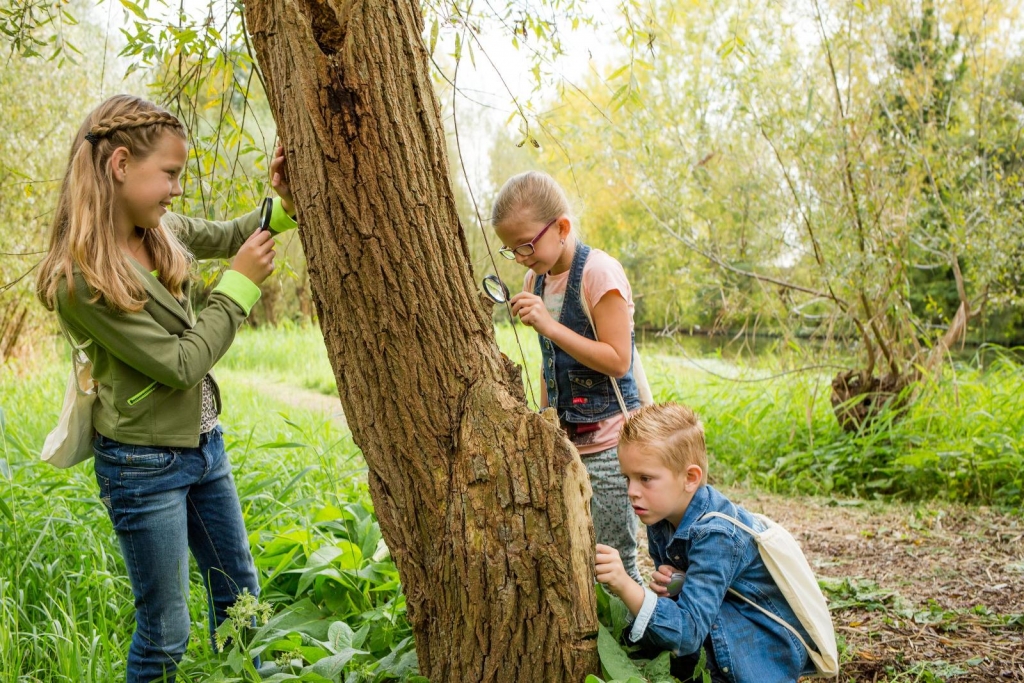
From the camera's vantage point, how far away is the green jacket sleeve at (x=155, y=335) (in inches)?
75.3

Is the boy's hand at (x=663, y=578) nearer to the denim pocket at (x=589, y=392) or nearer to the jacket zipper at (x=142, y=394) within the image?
the denim pocket at (x=589, y=392)

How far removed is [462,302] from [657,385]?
546cm

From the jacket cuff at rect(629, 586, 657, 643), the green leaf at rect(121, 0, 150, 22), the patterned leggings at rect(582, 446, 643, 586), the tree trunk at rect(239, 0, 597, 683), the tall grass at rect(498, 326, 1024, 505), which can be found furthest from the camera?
the tall grass at rect(498, 326, 1024, 505)

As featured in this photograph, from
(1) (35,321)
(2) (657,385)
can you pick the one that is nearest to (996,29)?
(2) (657,385)

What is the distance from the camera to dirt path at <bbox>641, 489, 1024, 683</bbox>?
8.50ft

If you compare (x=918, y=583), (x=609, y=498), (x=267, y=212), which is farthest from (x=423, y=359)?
(x=918, y=583)

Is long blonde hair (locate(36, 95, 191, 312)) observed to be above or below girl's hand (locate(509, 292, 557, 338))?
above

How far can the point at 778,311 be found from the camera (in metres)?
6.18

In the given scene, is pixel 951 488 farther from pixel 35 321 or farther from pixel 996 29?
pixel 35 321

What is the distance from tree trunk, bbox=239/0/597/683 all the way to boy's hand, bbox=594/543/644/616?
6cm

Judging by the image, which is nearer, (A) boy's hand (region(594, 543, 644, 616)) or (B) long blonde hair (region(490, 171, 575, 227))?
(A) boy's hand (region(594, 543, 644, 616))

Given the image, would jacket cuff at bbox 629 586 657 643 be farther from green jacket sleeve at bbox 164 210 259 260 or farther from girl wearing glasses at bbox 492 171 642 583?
green jacket sleeve at bbox 164 210 259 260

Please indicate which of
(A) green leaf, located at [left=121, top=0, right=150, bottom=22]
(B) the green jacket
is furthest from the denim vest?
(A) green leaf, located at [left=121, top=0, right=150, bottom=22]

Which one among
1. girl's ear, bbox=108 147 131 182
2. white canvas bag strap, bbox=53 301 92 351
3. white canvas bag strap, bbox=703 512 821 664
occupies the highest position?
girl's ear, bbox=108 147 131 182
